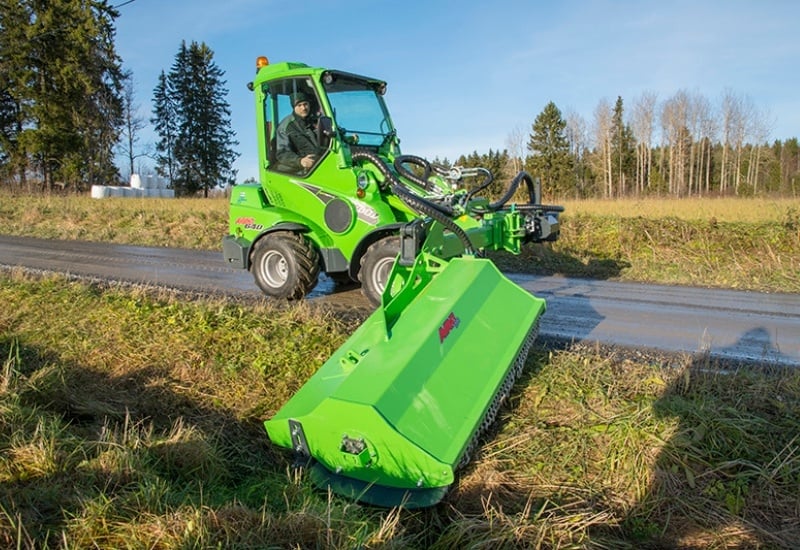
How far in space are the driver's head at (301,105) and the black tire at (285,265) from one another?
4.49ft

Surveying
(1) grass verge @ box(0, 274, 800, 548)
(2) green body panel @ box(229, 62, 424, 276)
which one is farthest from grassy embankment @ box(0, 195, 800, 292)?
(1) grass verge @ box(0, 274, 800, 548)

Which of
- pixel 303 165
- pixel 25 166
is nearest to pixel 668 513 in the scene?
pixel 303 165

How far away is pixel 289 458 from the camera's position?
3.63m

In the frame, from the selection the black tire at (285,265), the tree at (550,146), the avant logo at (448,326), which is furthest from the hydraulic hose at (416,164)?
the tree at (550,146)

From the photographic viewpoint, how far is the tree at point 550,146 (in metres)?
48.8

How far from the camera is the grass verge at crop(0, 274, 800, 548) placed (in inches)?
96.4

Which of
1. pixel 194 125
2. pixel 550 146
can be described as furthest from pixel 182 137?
pixel 550 146

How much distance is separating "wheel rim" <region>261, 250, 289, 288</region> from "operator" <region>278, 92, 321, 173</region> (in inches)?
41.3

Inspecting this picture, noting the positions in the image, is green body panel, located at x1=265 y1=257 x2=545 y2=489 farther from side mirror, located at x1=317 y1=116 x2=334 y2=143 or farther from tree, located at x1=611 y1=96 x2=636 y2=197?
tree, located at x1=611 y1=96 x2=636 y2=197

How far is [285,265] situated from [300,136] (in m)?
1.49

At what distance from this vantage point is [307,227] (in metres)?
6.71

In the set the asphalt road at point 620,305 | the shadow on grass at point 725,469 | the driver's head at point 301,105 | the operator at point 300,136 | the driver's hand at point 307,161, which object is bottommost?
the shadow on grass at point 725,469

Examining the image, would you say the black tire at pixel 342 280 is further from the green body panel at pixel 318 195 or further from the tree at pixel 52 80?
the tree at pixel 52 80

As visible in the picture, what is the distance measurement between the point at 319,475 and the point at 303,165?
435 centimetres
